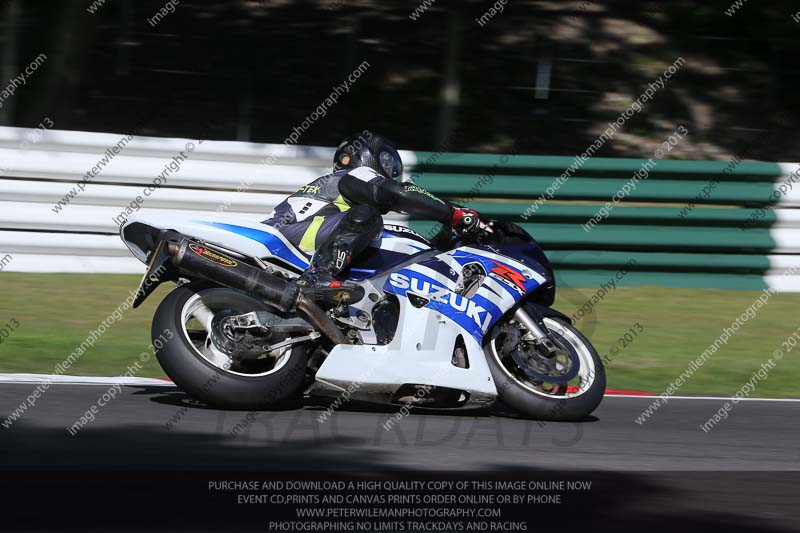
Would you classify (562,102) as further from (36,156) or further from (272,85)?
(36,156)

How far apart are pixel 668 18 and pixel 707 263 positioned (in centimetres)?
757

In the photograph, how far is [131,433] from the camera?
17.9 ft

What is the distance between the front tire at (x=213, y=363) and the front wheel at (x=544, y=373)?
1.06m

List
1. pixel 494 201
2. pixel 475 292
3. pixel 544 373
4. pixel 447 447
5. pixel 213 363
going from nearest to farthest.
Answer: pixel 447 447 → pixel 213 363 → pixel 544 373 → pixel 475 292 → pixel 494 201

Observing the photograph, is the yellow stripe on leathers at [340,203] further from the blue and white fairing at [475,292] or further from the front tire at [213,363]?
the front tire at [213,363]

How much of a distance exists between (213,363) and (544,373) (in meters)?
1.74

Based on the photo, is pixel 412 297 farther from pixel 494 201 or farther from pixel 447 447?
pixel 494 201

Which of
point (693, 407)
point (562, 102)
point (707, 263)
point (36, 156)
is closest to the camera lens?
point (693, 407)

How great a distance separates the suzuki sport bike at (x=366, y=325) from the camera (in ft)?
19.0

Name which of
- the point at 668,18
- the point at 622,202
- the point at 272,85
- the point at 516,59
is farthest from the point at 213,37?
the point at 622,202

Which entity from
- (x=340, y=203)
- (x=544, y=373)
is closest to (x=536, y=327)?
(x=544, y=373)

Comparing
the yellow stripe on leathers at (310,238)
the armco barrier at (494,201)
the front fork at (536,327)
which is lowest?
the armco barrier at (494,201)

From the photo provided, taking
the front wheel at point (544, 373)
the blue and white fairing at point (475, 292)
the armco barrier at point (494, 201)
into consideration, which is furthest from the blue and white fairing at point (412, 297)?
the armco barrier at point (494, 201)

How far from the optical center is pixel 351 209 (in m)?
6.05
